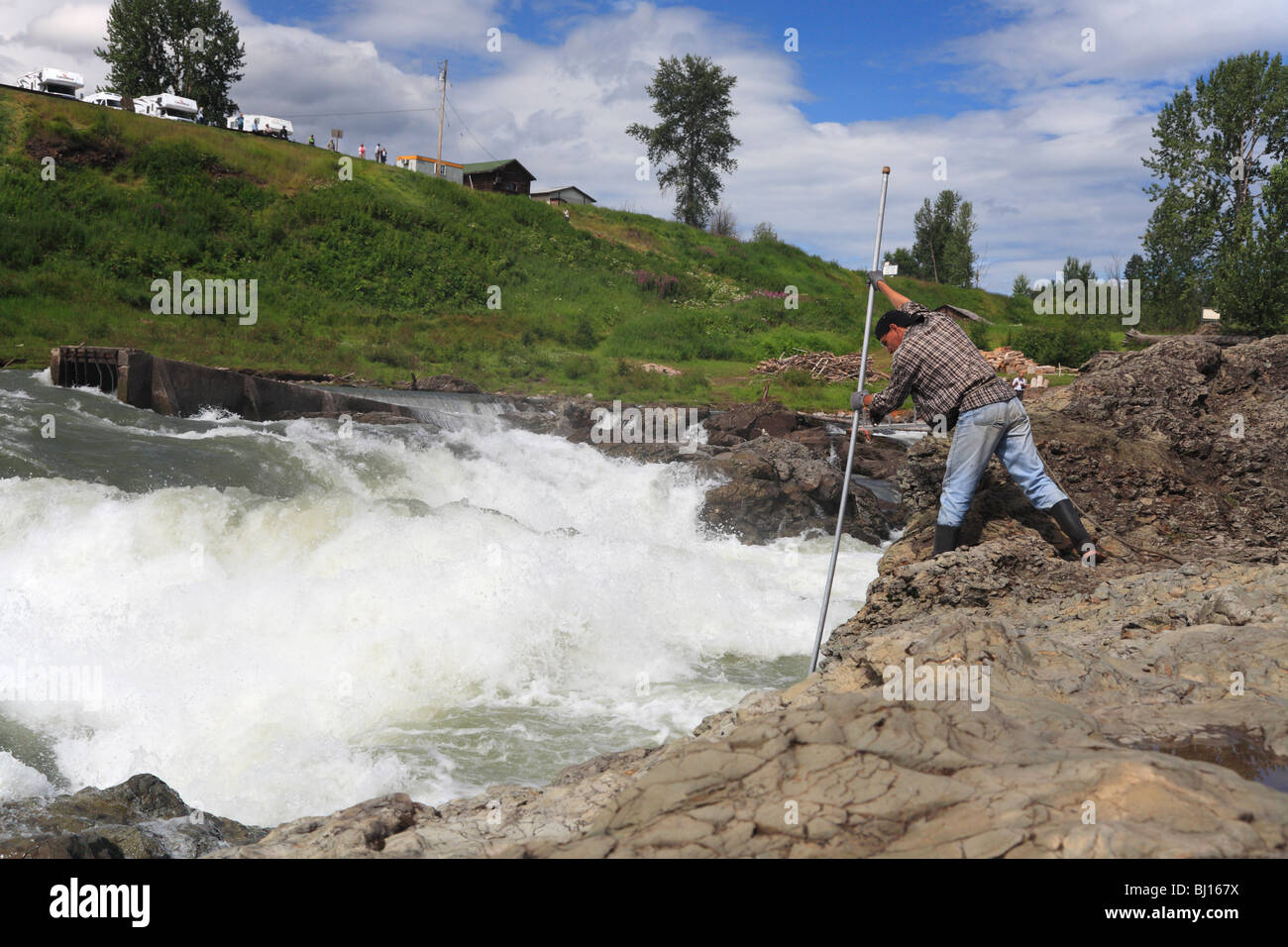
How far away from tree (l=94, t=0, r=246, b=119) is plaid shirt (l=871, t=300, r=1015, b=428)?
5255 centimetres

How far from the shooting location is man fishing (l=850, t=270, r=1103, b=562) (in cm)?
558

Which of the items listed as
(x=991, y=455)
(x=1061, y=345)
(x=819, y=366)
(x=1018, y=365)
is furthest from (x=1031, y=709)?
(x=1061, y=345)

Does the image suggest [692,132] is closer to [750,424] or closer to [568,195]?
[568,195]

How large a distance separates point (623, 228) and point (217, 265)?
23.3m

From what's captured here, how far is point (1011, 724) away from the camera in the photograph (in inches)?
127

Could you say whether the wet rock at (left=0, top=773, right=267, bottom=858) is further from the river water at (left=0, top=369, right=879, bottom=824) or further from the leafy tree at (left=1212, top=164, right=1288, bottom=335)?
the leafy tree at (left=1212, top=164, right=1288, bottom=335)

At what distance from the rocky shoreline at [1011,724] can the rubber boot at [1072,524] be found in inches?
5.1

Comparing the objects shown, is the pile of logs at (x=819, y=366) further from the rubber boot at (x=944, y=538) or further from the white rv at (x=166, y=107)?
the white rv at (x=166, y=107)

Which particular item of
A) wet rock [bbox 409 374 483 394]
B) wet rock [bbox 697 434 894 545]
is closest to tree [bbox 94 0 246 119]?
wet rock [bbox 409 374 483 394]

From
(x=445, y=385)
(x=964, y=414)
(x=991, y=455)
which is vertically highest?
(x=445, y=385)

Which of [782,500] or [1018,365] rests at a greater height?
[1018,365]

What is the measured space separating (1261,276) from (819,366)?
15.5 meters

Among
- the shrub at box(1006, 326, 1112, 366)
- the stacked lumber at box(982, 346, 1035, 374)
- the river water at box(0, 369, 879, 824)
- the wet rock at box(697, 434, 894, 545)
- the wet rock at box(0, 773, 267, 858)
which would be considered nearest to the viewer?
the wet rock at box(0, 773, 267, 858)

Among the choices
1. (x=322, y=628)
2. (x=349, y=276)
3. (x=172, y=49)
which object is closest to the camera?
(x=322, y=628)
